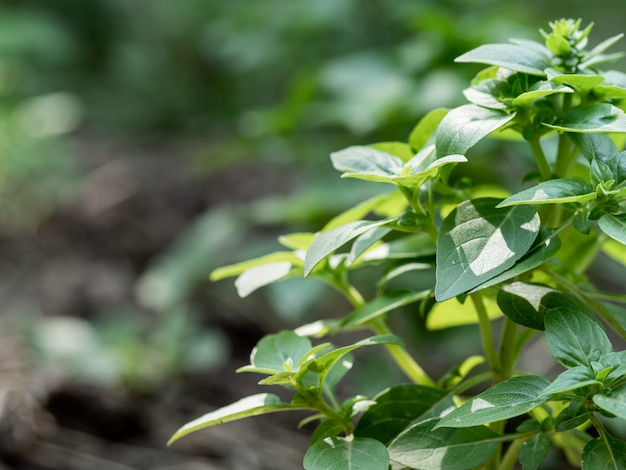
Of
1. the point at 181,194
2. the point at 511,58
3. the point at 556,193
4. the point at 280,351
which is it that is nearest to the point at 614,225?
the point at 556,193

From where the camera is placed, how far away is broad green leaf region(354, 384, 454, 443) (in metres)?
0.60

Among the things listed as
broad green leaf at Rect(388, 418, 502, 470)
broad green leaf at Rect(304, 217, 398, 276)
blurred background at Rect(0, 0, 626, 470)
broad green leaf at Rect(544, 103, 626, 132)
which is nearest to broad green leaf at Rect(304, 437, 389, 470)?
broad green leaf at Rect(388, 418, 502, 470)

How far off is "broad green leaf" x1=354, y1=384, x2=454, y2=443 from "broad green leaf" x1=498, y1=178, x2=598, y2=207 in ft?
0.66

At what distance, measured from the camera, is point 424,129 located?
2.06ft

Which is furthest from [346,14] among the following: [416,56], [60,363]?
[60,363]

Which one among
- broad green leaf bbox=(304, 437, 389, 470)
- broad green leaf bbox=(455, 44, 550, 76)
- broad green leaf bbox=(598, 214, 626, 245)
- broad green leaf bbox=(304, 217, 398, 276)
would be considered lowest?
broad green leaf bbox=(304, 437, 389, 470)

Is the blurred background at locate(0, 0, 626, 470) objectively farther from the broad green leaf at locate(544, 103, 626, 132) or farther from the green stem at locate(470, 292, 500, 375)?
the broad green leaf at locate(544, 103, 626, 132)

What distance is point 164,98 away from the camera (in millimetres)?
3418

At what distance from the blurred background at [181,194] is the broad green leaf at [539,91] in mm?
940

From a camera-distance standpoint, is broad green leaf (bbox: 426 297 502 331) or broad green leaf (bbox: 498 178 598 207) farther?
broad green leaf (bbox: 426 297 502 331)

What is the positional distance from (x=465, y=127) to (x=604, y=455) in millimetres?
235

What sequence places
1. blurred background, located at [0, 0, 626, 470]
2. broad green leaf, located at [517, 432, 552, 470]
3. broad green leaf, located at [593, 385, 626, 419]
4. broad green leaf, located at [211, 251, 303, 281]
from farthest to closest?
blurred background, located at [0, 0, 626, 470] → broad green leaf, located at [211, 251, 303, 281] → broad green leaf, located at [517, 432, 552, 470] → broad green leaf, located at [593, 385, 626, 419]

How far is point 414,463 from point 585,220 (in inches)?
8.2

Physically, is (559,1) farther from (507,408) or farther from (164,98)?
(507,408)
